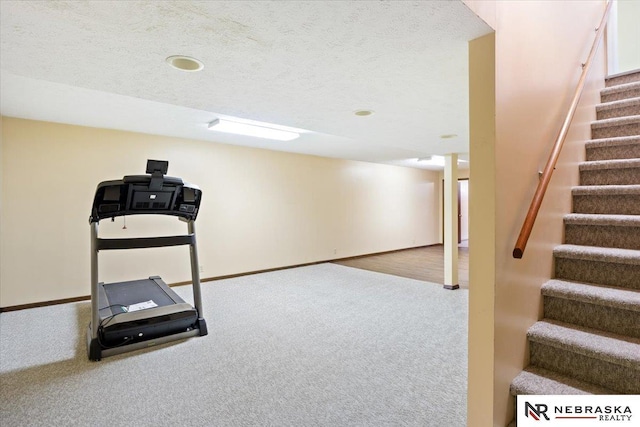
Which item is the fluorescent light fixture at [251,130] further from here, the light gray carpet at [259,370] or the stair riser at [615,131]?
the stair riser at [615,131]

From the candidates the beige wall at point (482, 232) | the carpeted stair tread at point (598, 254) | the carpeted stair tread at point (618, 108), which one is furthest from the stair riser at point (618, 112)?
the beige wall at point (482, 232)

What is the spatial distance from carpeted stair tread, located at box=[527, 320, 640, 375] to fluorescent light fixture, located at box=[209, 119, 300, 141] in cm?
367

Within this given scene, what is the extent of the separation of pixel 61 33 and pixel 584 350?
9.61 ft

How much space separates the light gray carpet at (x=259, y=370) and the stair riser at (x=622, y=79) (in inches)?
109

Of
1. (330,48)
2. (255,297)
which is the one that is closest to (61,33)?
(330,48)

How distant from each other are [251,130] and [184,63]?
2.58 m

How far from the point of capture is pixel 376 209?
27.5 feet

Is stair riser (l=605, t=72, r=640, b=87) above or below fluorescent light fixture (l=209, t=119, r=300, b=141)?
above

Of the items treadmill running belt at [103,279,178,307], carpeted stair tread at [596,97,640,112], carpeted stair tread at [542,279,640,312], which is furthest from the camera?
treadmill running belt at [103,279,178,307]

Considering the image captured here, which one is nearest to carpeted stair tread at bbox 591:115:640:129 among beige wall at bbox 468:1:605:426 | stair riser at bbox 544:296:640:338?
beige wall at bbox 468:1:605:426

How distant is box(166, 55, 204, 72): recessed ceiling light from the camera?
1.84 metres

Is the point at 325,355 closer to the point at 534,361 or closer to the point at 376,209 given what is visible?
the point at 534,361

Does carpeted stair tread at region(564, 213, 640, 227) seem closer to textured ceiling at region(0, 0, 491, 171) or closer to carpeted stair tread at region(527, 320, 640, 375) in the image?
carpeted stair tread at region(527, 320, 640, 375)

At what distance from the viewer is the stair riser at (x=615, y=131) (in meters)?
2.40
